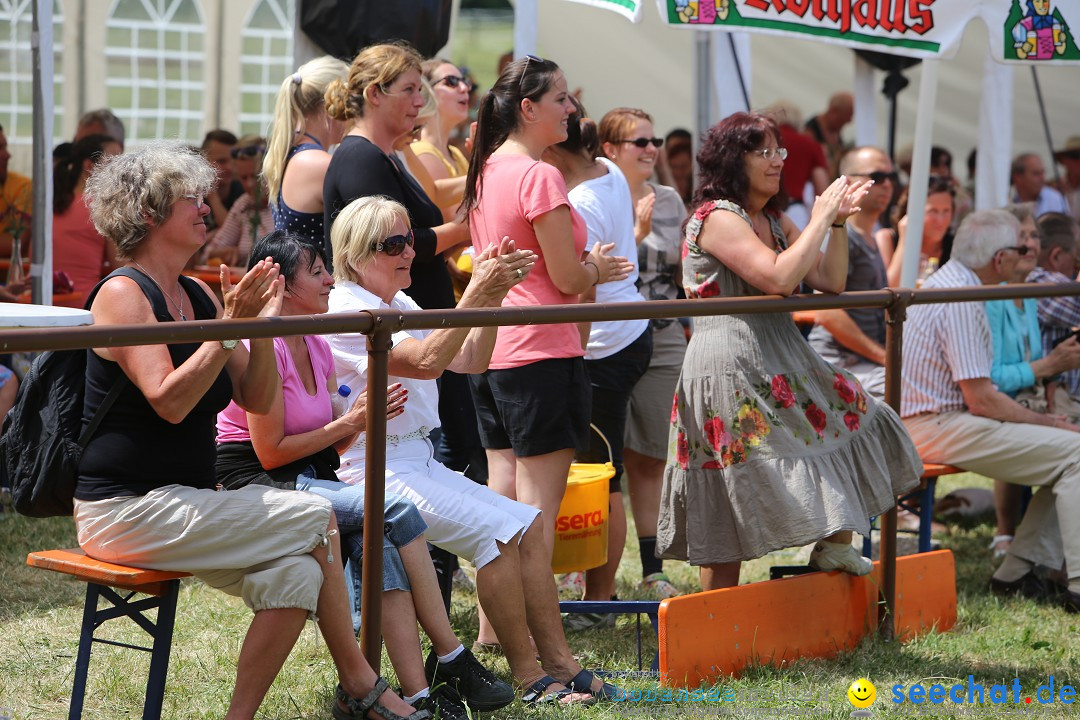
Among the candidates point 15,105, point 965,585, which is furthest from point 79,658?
point 15,105

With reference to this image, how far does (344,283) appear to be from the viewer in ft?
11.2

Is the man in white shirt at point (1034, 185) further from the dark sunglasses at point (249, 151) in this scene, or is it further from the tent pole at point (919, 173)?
the dark sunglasses at point (249, 151)

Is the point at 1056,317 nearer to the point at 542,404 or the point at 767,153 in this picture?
the point at 767,153

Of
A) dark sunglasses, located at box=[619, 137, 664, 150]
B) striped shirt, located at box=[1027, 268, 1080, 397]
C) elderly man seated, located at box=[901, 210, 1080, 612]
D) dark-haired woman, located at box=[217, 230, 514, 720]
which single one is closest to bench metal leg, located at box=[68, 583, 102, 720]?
dark-haired woman, located at box=[217, 230, 514, 720]

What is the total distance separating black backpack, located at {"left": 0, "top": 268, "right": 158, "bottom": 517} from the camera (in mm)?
2871

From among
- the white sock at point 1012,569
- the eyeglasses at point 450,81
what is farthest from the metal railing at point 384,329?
the eyeglasses at point 450,81

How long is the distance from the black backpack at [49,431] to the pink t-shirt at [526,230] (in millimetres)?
1119

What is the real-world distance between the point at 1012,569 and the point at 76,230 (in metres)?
4.46

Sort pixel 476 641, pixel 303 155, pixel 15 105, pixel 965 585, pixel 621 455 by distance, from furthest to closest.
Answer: pixel 15 105 → pixel 965 585 → pixel 621 455 → pixel 303 155 → pixel 476 641

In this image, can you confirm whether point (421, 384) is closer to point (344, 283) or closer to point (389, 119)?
point (344, 283)

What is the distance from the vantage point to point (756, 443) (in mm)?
3811

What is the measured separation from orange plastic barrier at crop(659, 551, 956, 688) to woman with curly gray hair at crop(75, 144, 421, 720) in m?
0.90

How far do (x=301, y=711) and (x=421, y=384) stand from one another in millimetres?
902

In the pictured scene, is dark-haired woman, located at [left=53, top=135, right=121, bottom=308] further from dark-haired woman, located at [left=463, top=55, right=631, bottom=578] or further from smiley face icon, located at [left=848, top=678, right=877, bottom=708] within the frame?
smiley face icon, located at [left=848, top=678, right=877, bottom=708]
